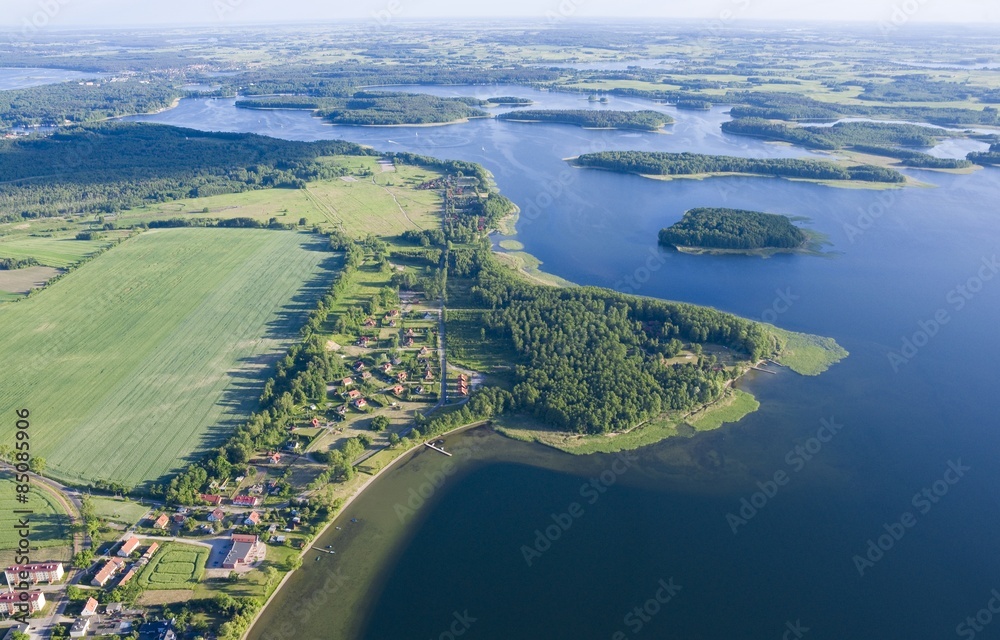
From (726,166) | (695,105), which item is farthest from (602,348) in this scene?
(695,105)

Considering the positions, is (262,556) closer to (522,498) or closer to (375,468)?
(375,468)

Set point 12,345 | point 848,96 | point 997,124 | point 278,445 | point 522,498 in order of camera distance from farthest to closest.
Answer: point 848,96 < point 997,124 < point 12,345 < point 278,445 < point 522,498

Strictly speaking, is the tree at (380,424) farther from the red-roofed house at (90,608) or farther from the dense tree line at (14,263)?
the dense tree line at (14,263)

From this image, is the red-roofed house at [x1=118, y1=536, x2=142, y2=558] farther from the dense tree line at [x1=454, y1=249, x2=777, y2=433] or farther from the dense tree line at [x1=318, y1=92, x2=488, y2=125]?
the dense tree line at [x1=318, y1=92, x2=488, y2=125]

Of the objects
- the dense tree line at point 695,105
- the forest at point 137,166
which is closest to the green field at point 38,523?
the forest at point 137,166

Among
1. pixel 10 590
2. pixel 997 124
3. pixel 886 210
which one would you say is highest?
pixel 997 124

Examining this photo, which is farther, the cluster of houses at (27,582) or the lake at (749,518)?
the lake at (749,518)

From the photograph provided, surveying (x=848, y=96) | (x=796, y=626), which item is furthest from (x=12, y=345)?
(x=848, y=96)
